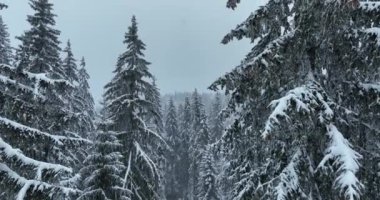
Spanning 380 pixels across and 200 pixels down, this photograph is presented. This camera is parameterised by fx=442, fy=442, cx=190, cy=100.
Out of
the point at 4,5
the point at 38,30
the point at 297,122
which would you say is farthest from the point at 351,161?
the point at 38,30

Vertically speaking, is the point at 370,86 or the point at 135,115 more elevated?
the point at 135,115

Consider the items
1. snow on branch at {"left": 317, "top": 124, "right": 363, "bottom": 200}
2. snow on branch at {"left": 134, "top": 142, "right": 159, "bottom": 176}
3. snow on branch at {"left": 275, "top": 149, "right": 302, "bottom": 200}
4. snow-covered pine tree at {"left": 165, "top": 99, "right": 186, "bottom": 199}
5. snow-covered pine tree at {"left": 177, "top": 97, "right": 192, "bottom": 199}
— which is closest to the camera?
snow on branch at {"left": 317, "top": 124, "right": 363, "bottom": 200}

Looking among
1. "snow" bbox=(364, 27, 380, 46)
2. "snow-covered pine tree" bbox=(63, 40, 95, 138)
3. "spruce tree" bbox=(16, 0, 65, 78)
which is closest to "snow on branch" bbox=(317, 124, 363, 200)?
"snow" bbox=(364, 27, 380, 46)

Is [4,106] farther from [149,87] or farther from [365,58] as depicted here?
[149,87]

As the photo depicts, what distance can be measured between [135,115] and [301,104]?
13.9 m

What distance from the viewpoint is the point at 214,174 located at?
47031 millimetres

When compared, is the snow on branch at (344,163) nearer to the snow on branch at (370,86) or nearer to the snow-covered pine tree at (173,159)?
the snow on branch at (370,86)

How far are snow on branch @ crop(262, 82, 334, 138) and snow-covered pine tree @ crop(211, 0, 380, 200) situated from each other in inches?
0.6

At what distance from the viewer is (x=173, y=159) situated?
2881 inches

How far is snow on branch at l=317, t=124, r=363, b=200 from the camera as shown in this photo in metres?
6.51

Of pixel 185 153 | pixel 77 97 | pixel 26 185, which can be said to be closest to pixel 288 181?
pixel 26 185

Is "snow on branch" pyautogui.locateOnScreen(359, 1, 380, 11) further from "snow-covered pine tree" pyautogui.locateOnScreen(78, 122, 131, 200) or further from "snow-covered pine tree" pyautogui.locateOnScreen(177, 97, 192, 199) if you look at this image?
"snow-covered pine tree" pyautogui.locateOnScreen(177, 97, 192, 199)

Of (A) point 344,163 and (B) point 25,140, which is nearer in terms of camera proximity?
(A) point 344,163

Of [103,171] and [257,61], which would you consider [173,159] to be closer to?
[103,171]
